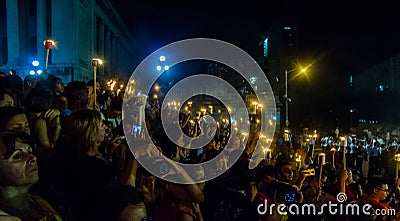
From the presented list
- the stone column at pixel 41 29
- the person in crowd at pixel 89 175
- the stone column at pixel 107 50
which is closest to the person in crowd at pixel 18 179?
the person in crowd at pixel 89 175

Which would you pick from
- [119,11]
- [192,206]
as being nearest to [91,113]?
[192,206]

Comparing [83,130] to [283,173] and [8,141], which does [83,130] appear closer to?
[8,141]

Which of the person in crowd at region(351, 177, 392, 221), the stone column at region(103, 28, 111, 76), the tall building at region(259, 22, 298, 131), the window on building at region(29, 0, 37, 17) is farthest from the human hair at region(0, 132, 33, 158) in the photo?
the tall building at region(259, 22, 298, 131)

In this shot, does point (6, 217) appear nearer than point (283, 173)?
→ Yes

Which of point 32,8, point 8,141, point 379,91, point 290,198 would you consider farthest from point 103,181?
point 379,91

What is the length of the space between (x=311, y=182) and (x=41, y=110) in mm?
4375

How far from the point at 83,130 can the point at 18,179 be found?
1198 mm

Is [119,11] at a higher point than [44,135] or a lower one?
higher

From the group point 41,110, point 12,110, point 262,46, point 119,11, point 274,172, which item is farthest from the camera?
point 262,46

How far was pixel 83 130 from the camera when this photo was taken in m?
3.81

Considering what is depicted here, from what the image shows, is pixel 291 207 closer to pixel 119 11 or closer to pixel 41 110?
pixel 41 110

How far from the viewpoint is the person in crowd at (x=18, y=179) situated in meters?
2.56

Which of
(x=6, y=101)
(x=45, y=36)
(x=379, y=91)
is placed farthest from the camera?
(x=379, y=91)

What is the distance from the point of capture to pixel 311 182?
22.9ft
